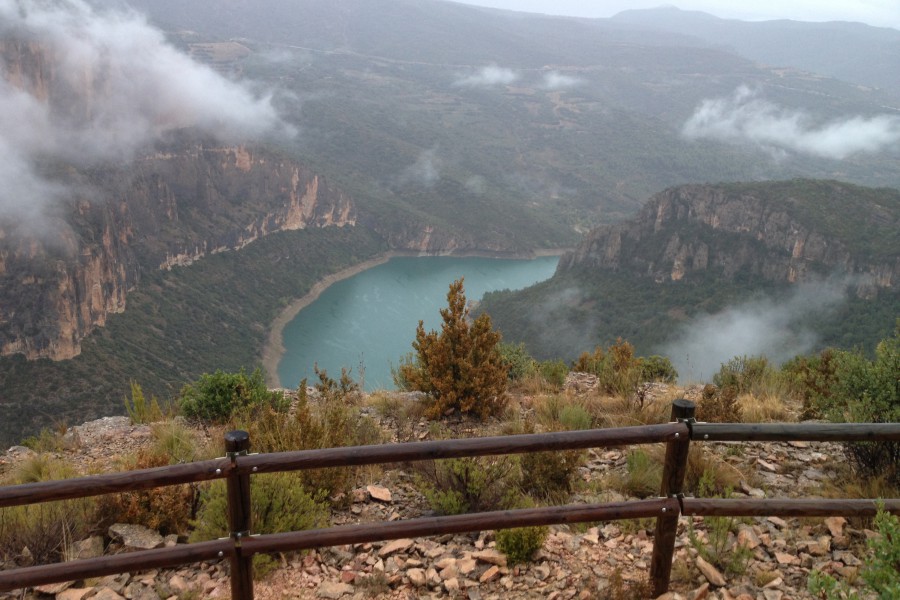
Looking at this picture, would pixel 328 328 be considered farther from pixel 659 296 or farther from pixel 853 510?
pixel 853 510

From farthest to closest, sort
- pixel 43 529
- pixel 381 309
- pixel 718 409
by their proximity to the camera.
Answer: pixel 381 309 < pixel 718 409 < pixel 43 529

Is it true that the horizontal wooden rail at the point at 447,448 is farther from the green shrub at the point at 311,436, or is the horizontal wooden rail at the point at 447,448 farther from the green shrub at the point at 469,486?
the green shrub at the point at 311,436

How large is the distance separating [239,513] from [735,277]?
5648 cm

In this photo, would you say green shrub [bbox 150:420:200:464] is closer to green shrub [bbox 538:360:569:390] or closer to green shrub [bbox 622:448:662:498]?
green shrub [bbox 622:448:662:498]

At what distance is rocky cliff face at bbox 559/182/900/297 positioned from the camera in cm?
4538

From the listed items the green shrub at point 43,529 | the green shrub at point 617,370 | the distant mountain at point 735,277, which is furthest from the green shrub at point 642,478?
the distant mountain at point 735,277

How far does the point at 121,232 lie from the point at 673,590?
73.3 m

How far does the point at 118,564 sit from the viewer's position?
8.69 ft

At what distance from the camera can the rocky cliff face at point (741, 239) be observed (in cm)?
4538

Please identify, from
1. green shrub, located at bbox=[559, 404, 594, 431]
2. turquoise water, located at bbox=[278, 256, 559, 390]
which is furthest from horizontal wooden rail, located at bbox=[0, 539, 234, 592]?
turquoise water, located at bbox=[278, 256, 559, 390]

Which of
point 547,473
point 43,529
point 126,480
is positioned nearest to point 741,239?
point 547,473

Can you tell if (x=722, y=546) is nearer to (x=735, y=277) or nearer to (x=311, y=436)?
(x=311, y=436)

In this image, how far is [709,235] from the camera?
5666 cm

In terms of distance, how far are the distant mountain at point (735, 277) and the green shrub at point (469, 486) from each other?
36901mm
